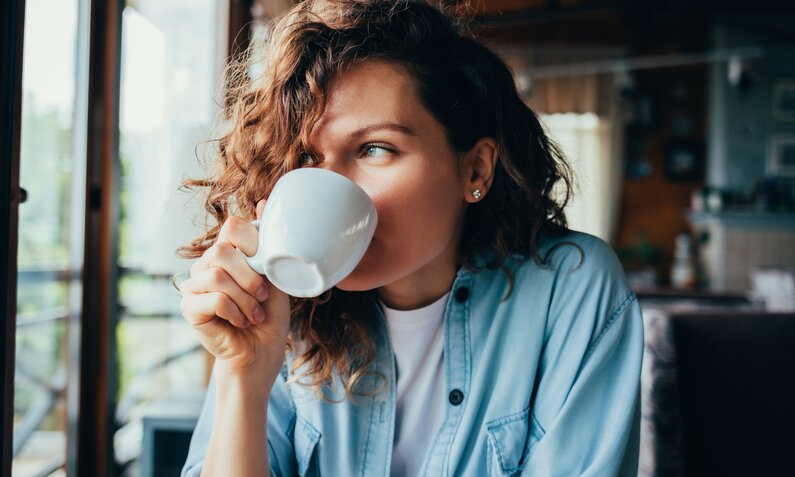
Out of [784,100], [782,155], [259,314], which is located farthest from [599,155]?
[259,314]

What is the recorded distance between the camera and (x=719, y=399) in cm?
140

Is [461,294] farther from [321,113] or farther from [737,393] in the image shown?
[737,393]

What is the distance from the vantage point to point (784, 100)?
720 centimetres

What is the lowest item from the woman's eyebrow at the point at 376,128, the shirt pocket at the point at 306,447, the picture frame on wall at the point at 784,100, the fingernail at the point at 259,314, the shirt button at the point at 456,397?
the shirt pocket at the point at 306,447

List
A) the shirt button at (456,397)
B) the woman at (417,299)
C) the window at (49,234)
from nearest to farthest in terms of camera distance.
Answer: the woman at (417,299)
the shirt button at (456,397)
the window at (49,234)

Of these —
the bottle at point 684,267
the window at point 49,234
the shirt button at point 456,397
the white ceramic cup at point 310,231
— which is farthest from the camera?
the bottle at point 684,267

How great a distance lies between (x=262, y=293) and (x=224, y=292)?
0.05 m

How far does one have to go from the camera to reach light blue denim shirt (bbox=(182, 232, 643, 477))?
90 cm

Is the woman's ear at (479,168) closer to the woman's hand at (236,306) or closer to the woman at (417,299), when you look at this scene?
the woman at (417,299)

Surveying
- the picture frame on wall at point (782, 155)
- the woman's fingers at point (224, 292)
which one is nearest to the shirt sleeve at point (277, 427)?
the woman's fingers at point (224, 292)

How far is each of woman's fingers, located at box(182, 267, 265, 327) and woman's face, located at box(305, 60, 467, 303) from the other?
16cm

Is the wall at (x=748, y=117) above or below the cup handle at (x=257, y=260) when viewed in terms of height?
above

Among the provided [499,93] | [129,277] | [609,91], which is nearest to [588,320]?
[499,93]

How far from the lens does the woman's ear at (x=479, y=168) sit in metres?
1.05
